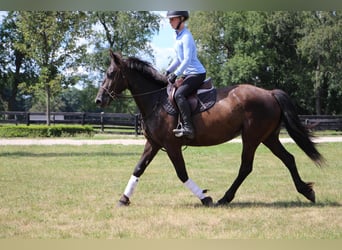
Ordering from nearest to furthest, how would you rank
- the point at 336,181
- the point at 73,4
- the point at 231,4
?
the point at 231,4, the point at 336,181, the point at 73,4

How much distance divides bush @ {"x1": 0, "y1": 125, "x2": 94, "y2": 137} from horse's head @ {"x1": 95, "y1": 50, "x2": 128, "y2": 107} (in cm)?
953

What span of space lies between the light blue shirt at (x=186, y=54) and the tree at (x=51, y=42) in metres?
7.47

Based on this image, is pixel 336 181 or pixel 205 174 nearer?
pixel 336 181

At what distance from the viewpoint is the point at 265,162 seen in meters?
11.3

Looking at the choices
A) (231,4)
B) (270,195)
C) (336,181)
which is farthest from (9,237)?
(336,181)

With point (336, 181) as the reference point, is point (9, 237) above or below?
above

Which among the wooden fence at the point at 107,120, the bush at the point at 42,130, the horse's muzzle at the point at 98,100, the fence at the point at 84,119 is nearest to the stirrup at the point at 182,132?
the horse's muzzle at the point at 98,100

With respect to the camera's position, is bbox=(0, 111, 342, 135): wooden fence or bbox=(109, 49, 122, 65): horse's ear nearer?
bbox=(109, 49, 122, 65): horse's ear

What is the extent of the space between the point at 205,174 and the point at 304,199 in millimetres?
2913

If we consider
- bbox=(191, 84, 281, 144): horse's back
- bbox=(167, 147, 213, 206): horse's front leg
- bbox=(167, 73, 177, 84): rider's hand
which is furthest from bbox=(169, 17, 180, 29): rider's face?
bbox=(167, 147, 213, 206): horse's front leg

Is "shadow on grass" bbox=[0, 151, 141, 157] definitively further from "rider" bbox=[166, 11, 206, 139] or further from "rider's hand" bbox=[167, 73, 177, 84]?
"rider" bbox=[166, 11, 206, 139]

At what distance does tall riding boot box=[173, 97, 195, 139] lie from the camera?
5906mm

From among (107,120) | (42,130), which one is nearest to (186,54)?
(42,130)

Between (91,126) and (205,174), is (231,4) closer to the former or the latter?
(205,174)
